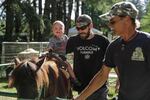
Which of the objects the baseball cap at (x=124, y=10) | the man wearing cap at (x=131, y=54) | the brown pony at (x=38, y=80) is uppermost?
the baseball cap at (x=124, y=10)

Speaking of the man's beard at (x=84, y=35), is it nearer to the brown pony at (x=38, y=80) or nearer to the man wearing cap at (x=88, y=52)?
the man wearing cap at (x=88, y=52)

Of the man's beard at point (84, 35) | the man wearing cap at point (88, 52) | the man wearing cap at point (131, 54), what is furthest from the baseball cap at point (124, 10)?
the man's beard at point (84, 35)

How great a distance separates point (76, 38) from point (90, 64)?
0.46 m

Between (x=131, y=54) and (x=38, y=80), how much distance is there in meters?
1.13

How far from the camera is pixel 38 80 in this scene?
4.61 m

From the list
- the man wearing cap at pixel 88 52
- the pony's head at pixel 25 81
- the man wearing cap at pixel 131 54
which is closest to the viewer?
the man wearing cap at pixel 131 54

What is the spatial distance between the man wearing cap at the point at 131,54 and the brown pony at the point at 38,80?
941mm

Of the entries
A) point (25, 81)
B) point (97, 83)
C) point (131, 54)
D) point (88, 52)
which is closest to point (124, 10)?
point (131, 54)

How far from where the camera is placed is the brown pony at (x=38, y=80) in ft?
14.5

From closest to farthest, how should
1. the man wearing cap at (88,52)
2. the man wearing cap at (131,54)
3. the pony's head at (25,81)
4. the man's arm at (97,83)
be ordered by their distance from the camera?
the man wearing cap at (131,54) < the man's arm at (97,83) < the pony's head at (25,81) < the man wearing cap at (88,52)

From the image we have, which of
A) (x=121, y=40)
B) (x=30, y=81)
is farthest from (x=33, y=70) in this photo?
(x=121, y=40)

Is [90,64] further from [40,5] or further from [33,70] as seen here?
[40,5]

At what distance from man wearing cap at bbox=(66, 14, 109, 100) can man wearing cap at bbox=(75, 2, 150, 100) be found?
201 cm

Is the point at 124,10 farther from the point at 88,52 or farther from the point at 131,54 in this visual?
the point at 88,52
